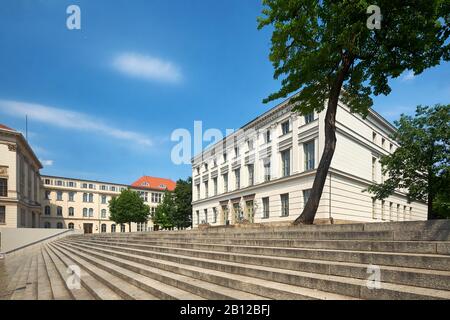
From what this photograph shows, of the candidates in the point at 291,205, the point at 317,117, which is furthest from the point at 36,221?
the point at 317,117

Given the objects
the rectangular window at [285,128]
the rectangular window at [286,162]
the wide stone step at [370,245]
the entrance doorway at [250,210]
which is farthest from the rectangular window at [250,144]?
the wide stone step at [370,245]

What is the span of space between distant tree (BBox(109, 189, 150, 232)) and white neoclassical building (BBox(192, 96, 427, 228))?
29.5 meters

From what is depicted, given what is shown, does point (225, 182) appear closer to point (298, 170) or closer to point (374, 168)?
point (298, 170)

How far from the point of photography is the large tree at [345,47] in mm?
10656

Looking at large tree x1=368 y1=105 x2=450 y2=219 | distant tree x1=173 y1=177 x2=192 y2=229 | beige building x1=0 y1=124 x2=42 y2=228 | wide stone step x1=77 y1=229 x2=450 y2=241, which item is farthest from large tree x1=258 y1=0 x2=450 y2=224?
beige building x1=0 y1=124 x2=42 y2=228

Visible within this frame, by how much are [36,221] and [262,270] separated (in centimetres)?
7054

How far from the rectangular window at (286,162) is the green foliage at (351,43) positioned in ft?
43.1

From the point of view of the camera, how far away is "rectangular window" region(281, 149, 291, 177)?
27.2 metres

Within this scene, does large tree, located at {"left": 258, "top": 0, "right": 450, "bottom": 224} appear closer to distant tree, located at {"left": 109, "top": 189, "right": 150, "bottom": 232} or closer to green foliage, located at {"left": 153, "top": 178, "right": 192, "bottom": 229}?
green foliage, located at {"left": 153, "top": 178, "right": 192, "bottom": 229}

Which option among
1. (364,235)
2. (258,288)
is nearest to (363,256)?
(364,235)

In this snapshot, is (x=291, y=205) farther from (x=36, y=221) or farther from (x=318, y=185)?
(x=36, y=221)

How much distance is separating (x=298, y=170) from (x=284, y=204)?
3528 mm

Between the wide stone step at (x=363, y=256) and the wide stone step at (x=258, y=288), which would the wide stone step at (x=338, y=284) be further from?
the wide stone step at (x=363, y=256)
